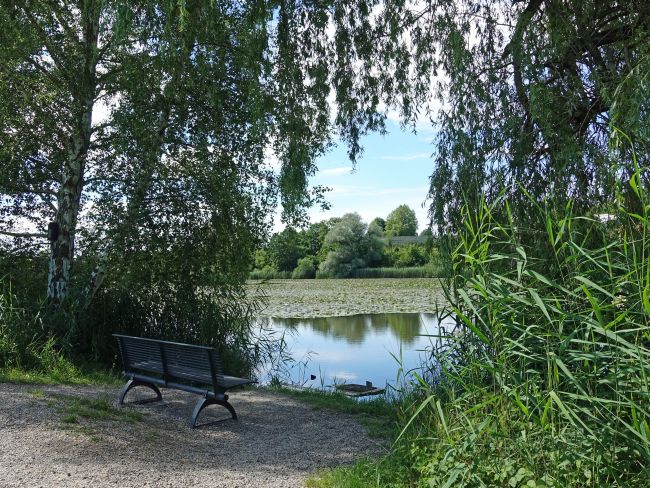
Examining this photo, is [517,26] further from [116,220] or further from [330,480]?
[116,220]

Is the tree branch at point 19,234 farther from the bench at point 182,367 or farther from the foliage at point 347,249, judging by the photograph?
the foliage at point 347,249

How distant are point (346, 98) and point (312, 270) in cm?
2751

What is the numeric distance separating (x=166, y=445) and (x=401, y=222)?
58.7m

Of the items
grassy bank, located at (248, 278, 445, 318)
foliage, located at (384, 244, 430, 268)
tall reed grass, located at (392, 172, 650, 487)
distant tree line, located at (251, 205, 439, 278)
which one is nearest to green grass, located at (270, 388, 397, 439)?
tall reed grass, located at (392, 172, 650, 487)

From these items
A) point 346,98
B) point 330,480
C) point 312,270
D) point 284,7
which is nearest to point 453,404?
point 330,480

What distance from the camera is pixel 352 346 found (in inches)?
496

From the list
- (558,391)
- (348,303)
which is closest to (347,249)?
(348,303)

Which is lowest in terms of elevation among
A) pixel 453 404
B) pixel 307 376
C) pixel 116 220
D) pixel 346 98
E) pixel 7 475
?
pixel 307 376

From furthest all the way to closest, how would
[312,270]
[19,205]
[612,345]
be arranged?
[312,270], [19,205], [612,345]

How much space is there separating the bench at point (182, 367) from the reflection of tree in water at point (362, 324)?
23.7 feet

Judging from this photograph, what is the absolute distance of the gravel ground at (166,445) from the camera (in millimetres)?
3781

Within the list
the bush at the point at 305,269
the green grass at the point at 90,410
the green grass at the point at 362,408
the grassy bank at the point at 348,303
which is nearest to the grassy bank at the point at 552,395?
the green grass at the point at 362,408

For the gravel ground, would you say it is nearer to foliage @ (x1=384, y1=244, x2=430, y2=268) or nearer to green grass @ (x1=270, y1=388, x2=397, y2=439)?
green grass @ (x1=270, y1=388, x2=397, y2=439)

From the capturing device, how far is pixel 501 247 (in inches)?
204
